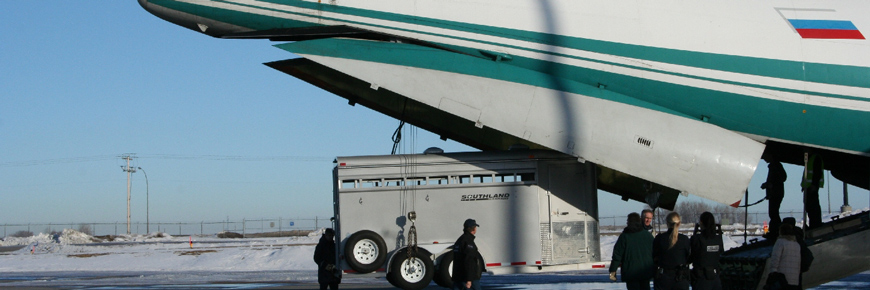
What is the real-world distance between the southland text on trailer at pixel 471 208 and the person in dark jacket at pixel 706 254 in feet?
12.4

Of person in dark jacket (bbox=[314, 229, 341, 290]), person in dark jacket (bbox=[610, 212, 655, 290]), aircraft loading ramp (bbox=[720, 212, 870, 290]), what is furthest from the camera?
person in dark jacket (bbox=[314, 229, 341, 290])

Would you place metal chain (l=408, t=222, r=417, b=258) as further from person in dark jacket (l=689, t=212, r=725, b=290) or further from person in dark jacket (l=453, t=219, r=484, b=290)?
person in dark jacket (l=689, t=212, r=725, b=290)

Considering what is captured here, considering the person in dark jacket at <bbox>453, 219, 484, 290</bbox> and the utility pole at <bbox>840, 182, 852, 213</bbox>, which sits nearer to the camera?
the person in dark jacket at <bbox>453, 219, 484, 290</bbox>

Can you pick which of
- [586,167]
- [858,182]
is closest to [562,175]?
[586,167]

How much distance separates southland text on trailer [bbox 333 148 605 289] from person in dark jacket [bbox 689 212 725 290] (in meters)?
3.79

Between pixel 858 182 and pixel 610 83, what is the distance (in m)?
5.01

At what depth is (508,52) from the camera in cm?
1266

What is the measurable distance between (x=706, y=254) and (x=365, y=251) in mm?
5500

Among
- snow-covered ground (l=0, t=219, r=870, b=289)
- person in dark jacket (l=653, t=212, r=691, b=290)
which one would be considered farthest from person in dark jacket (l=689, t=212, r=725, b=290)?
snow-covered ground (l=0, t=219, r=870, b=289)

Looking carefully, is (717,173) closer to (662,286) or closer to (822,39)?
(822,39)

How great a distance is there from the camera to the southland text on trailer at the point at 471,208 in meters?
12.5

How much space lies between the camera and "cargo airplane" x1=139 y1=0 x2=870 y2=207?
12141 mm

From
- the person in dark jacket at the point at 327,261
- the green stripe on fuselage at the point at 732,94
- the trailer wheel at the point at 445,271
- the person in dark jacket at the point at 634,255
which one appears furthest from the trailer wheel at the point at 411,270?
the person in dark jacket at the point at 634,255

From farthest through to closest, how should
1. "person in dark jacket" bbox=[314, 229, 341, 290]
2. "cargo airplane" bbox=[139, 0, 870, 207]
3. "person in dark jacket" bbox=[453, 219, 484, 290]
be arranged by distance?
"person in dark jacket" bbox=[314, 229, 341, 290] < "cargo airplane" bbox=[139, 0, 870, 207] < "person in dark jacket" bbox=[453, 219, 484, 290]
